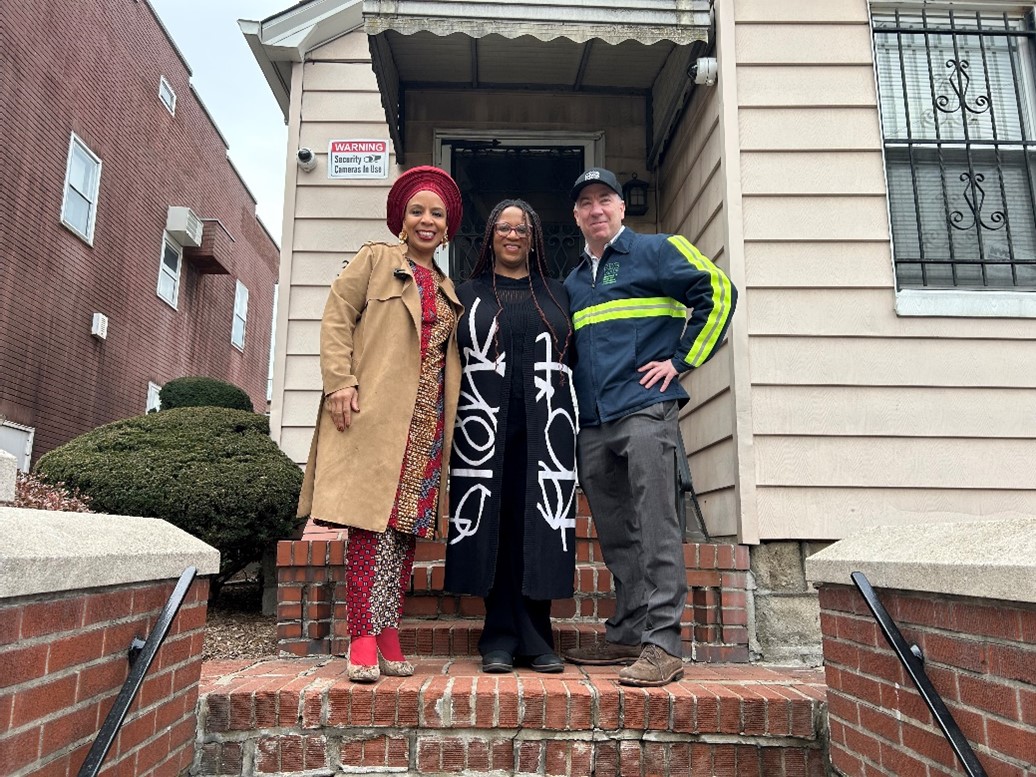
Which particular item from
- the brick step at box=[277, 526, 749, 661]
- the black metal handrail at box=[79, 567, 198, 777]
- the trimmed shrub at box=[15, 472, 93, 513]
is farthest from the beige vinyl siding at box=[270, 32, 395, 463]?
the black metal handrail at box=[79, 567, 198, 777]

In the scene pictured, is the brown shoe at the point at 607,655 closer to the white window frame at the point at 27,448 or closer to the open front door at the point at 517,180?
the open front door at the point at 517,180

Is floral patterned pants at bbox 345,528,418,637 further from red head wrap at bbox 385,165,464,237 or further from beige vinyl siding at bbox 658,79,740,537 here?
beige vinyl siding at bbox 658,79,740,537

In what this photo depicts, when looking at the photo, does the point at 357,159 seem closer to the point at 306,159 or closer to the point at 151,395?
the point at 306,159

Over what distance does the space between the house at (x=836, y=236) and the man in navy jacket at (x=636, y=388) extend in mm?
701

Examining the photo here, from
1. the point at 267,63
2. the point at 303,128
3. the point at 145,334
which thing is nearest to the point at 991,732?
the point at 303,128

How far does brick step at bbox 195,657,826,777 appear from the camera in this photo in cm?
203

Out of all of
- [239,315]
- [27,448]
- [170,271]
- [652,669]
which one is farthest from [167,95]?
[652,669]

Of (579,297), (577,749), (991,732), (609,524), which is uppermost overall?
(579,297)

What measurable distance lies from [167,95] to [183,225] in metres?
2.07

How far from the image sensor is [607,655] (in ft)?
Answer: 8.40

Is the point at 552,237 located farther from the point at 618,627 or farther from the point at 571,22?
the point at 618,627

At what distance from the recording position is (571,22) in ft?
11.3

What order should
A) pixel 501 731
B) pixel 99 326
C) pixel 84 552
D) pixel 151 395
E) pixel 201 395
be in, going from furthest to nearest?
pixel 151 395, pixel 99 326, pixel 201 395, pixel 501 731, pixel 84 552

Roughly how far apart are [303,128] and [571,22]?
6.35 ft
